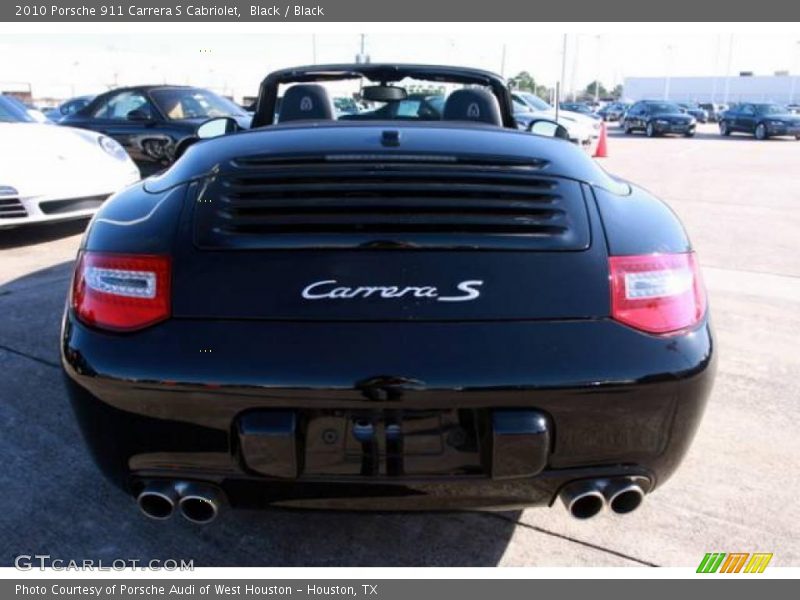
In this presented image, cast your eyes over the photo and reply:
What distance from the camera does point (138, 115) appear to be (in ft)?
27.9

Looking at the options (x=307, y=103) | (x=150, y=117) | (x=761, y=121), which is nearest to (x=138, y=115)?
(x=150, y=117)

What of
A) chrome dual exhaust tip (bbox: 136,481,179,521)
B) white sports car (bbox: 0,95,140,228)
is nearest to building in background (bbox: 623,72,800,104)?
white sports car (bbox: 0,95,140,228)

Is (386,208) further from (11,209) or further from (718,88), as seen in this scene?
(718,88)

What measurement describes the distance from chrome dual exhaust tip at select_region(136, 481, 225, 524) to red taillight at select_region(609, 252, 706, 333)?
3.64 feet

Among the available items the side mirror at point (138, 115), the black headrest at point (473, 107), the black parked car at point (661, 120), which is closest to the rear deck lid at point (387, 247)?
the black headrest at point (473, 107)

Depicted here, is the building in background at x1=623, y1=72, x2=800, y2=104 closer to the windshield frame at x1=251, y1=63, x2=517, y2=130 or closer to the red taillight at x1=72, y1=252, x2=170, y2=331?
the windshield frame at x1=251, y1=63, x2=517, y2=130

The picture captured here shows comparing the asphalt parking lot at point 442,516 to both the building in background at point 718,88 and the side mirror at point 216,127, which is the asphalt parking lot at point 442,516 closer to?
the side mirror at point 216,127

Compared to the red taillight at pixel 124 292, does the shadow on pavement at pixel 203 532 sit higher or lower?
lower

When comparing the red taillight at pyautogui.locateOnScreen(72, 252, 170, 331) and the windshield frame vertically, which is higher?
the windshield frame

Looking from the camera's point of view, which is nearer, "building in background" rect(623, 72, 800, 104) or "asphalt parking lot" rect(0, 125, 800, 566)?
"asphalt parking lot" rect(0, 125, 800, 566)

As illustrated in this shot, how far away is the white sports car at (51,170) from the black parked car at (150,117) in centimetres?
150

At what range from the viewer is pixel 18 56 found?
2574 inches

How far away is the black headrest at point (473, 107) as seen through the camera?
10.7ft

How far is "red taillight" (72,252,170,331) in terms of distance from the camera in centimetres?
166
